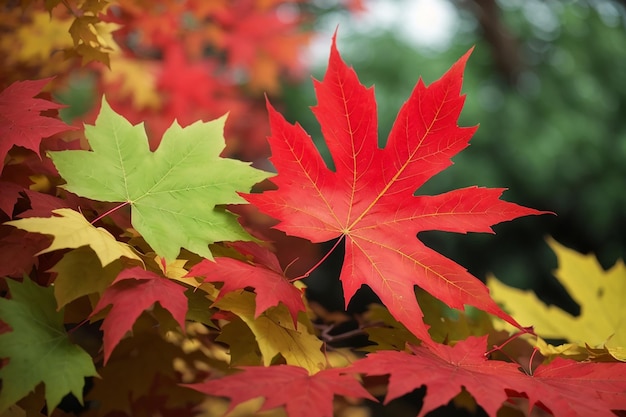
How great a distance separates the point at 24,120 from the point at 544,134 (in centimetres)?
303

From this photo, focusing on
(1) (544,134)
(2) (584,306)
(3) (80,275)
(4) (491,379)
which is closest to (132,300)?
(3) (80,275)

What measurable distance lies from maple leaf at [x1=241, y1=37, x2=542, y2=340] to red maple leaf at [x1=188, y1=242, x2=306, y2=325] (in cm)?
5

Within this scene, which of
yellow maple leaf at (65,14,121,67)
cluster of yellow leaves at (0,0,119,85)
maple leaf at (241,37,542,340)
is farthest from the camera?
cluster of yellow leaves at (0,0,119,85)

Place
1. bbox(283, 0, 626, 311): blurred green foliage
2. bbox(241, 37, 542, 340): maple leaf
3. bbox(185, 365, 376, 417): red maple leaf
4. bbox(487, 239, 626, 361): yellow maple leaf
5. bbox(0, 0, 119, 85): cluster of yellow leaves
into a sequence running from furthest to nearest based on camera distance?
1. bbox(283, 0, 626, 311): blurred green foliage
2. bbox(0, 0, 119, 85): cluster of yellow leaves
3. bbox(487, 239, 626, 361): yellow maple leaf
4. bbox(241, 37, 542, 340): maple leaf
5. bbox(185, 365, 376, 417): red maple leaf

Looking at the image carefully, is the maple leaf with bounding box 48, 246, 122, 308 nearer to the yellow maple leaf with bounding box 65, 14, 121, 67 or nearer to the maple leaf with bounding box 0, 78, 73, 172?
the maple leaf with bounding box 0, 78, 73, 172

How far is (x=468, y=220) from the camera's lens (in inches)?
22.4

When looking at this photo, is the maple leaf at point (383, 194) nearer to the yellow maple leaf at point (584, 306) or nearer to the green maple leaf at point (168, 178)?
the green maple leaf at point (168, 178)

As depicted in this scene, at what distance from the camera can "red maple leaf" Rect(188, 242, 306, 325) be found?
0.49 metres

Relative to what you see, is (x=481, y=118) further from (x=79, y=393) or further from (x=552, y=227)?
(x=79, y=393)

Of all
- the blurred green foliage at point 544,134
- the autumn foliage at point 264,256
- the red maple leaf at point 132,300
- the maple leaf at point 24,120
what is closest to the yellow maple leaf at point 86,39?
the autumn foliage at point 264,256

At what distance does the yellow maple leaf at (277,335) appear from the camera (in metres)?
0.51

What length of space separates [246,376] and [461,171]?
2847 mm

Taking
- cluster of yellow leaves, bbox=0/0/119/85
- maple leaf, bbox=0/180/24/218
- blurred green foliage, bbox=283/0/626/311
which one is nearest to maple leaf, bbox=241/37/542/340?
maple leaf, bbox=0/180/24/218

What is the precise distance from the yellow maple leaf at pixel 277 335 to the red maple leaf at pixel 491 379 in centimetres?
7
